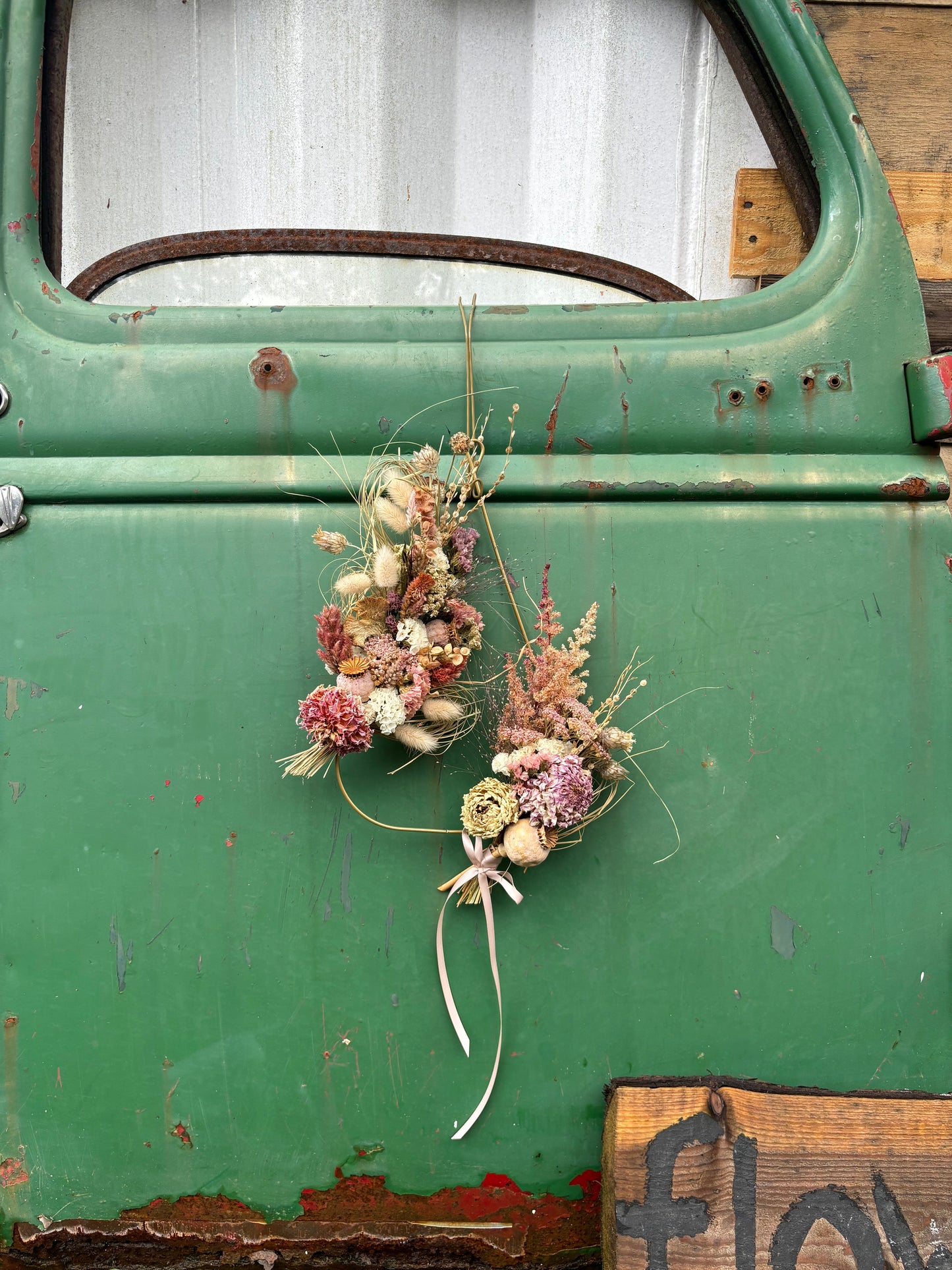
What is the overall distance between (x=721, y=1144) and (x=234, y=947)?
68 centimetres

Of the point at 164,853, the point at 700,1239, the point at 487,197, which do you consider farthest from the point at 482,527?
the point at 700,1239

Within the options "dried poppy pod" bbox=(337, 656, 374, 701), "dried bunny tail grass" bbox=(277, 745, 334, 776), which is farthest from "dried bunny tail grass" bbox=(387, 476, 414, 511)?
"dried bunny tail grass" bbox=(277, 745, 334, 776)

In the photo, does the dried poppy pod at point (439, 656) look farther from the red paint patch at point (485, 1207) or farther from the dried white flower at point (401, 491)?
the red paint patch at point (485, 1207)

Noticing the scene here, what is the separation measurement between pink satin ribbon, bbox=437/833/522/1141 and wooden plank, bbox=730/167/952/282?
1.15 metres

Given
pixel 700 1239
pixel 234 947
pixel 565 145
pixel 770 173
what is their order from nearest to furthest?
pixel 700 1239 < pixel 234 947 < pixel 770 173 < pixel 565 145

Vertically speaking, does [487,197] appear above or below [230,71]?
below

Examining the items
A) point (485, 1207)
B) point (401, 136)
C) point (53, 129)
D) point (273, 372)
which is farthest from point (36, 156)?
point (485, 1207)

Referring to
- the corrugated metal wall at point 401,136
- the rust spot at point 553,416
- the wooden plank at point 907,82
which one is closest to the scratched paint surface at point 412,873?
the rust spot at point 553,416

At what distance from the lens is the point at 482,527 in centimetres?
118

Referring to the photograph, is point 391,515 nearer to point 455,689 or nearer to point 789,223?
point 455,689

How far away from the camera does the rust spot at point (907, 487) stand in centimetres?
119

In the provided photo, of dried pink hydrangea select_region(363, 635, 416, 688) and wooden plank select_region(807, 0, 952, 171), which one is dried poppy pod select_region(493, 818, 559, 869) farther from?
wooden plank select_region(807, 0, 952, 171)

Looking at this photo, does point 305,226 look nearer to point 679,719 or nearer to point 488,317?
point 488,317

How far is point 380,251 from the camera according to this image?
1.46 meters
